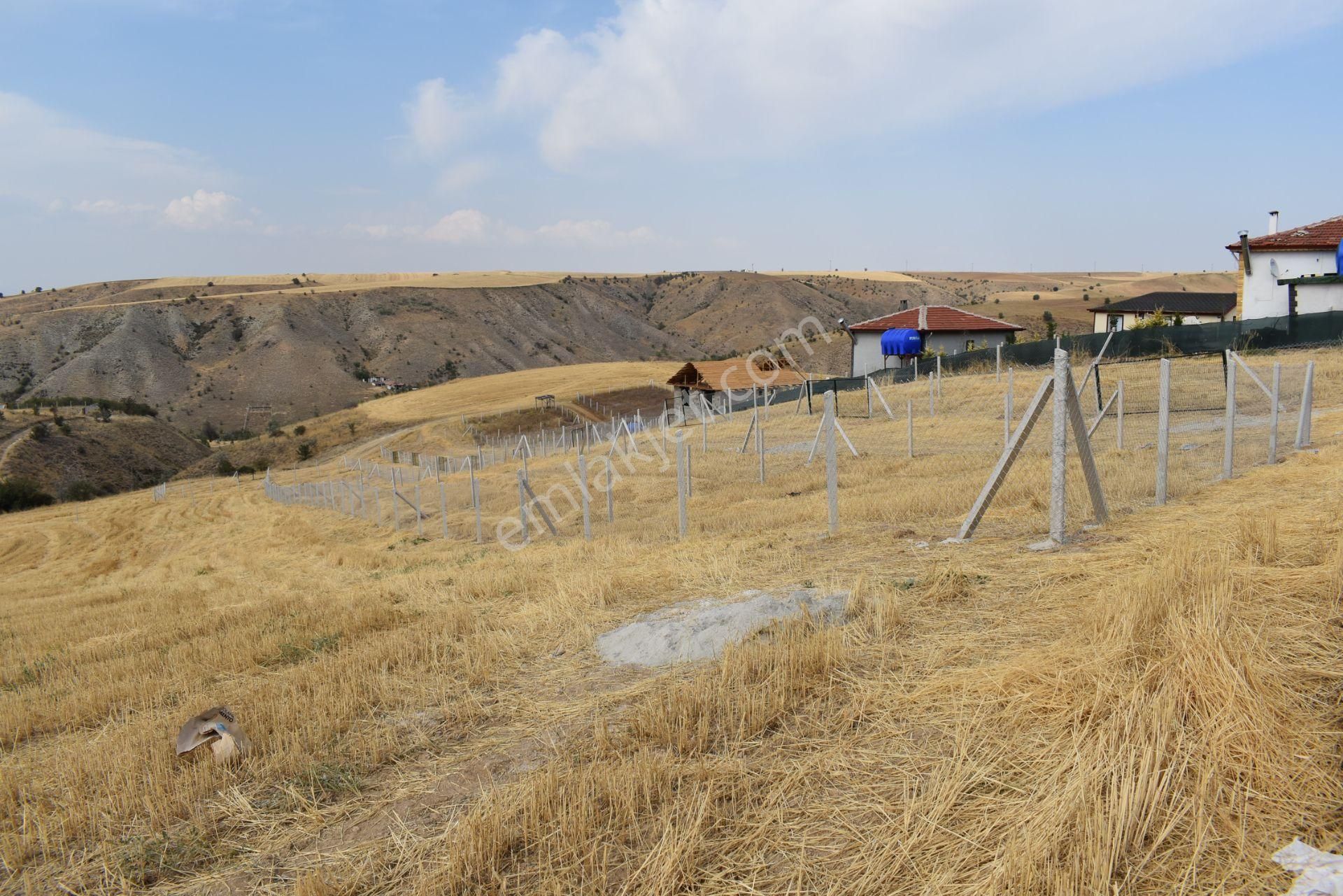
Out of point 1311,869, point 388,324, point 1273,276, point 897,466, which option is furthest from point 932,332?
point 388,324

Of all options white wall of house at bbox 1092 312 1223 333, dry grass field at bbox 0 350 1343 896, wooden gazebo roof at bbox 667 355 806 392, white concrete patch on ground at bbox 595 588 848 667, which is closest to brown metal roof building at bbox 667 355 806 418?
wooden gazebo roof at bbox 667 355 806 392

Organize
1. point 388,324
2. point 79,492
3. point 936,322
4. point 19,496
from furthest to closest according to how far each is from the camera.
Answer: point 388,324 → point 79,492 → point 936,322 → point 19,496

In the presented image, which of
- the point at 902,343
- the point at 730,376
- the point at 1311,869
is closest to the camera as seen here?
the point at 1311,869

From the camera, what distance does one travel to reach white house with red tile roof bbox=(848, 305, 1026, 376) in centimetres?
5469

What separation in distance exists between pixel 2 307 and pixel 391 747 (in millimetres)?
156848

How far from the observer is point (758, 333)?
126 metres

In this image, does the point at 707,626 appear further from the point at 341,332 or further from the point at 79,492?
the point at 341,332

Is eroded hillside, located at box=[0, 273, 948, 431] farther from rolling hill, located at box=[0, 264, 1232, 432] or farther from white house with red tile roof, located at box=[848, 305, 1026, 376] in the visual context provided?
white house with red tile roof, located at box=[848, 305, 1026, 376]

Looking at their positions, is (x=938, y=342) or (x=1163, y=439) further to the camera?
(x=938, y=342)

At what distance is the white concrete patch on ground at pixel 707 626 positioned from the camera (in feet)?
18.1

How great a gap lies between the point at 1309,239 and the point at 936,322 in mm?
23795

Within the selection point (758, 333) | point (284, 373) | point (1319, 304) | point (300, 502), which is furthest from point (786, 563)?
point (758, 333)

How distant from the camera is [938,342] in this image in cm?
5528

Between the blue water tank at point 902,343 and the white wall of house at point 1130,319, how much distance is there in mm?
10672
